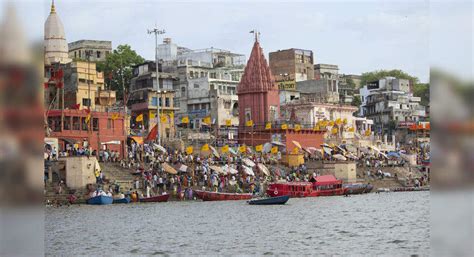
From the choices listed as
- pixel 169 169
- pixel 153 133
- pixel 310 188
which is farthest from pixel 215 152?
pixel 169 169

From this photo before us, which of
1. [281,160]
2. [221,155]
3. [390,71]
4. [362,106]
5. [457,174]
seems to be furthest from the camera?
[390,71]

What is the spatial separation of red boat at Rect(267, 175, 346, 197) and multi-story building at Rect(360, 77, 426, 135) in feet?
109

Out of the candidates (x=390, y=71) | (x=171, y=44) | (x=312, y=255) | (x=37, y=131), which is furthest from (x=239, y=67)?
(x=37, y=131)

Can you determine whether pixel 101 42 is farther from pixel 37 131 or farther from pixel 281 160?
pixel 37 131

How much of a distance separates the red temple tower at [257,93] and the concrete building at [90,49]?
18.1 metres

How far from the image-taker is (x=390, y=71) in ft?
378

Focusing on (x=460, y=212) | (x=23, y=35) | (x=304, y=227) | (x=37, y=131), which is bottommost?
(x=304, y=227)

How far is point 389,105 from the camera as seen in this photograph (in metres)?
93.1

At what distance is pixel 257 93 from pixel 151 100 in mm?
10227

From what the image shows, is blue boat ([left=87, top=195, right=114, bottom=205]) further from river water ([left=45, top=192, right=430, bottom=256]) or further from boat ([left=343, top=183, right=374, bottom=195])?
boat ([left=343, top=183, right=374, bottom=195])

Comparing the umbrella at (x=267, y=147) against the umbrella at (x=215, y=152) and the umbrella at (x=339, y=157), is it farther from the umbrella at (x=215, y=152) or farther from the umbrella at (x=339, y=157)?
the umbrella at (x=215, y=152)

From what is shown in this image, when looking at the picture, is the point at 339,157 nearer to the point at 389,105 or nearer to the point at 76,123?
the point at 76,123

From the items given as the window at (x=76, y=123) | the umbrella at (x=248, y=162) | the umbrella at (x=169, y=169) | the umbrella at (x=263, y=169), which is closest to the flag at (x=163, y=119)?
the umbrella at (x=248, y=162)

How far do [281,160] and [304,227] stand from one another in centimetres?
3308
